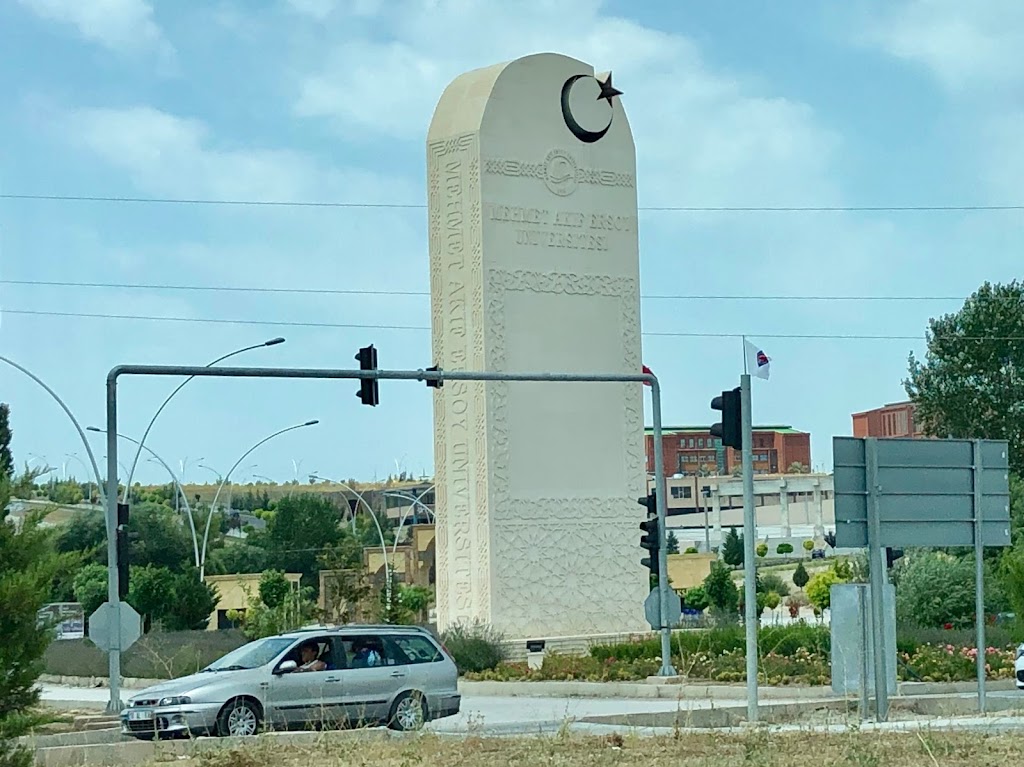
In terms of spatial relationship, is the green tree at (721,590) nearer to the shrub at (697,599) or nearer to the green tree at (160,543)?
the shrub at (697,599)

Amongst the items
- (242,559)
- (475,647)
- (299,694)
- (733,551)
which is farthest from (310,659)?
(242,559)

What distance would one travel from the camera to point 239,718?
21297 millimetres

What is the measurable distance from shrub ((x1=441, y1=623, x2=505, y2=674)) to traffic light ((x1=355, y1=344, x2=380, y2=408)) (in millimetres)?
7931

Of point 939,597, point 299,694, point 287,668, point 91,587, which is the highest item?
point 287,668

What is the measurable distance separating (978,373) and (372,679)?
6329cm

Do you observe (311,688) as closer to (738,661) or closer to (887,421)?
(738,661)

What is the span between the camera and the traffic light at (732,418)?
65.4 feet

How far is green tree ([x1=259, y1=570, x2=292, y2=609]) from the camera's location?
6015 cm

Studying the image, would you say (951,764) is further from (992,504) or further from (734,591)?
(734,591)

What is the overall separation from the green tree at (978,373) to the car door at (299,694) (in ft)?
202

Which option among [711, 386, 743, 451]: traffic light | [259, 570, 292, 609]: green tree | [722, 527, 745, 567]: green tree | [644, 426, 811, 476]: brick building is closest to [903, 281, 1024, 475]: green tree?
[722, 527, 745, 567]: green tree

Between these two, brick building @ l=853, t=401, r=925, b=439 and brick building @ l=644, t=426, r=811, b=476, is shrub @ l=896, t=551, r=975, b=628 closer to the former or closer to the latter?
brick building @ l=853, t=401, r=925, b=439

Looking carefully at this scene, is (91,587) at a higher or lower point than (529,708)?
lower

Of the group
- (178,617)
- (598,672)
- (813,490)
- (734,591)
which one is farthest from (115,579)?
(813,490)
